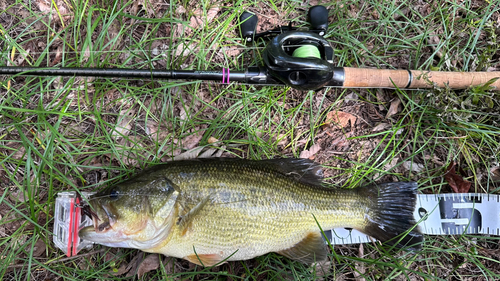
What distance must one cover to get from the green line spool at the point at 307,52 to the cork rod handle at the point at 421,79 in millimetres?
567

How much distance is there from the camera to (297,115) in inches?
127

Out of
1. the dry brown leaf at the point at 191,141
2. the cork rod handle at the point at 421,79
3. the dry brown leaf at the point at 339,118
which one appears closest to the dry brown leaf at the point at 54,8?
the dry brown leaf at the point at 191,141

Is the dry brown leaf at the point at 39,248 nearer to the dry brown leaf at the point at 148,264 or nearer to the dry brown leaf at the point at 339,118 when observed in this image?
the dry brown leaf at the point at 148,264

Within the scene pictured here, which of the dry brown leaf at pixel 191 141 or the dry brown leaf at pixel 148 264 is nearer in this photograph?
the dry brown leaf at pixel 148 264

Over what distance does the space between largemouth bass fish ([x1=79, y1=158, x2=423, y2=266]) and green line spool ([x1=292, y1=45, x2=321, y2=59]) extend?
97 centimetres

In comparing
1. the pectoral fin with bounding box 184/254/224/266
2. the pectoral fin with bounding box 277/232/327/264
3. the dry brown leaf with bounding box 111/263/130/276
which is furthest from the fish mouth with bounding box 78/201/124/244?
the pectoral fin with bounding box 277/232/327/264

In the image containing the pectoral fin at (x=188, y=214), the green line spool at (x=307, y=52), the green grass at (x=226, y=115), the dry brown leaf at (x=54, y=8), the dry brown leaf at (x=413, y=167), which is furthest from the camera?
the dry brown leaf at (x=413, y=167)

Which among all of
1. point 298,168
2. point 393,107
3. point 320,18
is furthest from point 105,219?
point 393,107

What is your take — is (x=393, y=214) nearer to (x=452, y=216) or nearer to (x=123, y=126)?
(x=452, y=216)

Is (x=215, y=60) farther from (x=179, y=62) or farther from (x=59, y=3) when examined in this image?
(x=59, y=3)

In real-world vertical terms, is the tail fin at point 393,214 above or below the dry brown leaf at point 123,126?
below

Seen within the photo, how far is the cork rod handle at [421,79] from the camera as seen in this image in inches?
115

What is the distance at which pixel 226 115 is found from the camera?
312cm

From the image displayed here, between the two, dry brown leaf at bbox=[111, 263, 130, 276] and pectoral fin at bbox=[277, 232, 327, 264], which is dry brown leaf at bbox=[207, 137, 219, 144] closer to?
pectoral fin at bbox=[277, 232, 327, 264]
